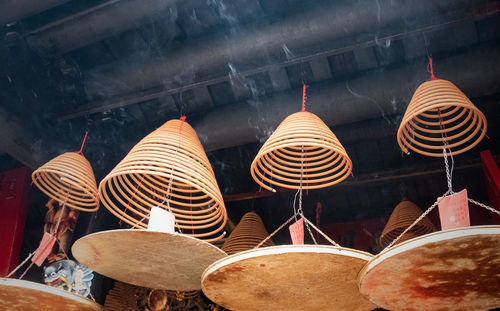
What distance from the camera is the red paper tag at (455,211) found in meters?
2.19

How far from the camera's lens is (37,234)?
776 cm

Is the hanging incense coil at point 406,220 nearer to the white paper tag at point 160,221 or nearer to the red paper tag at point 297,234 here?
the red paper tag at point 297,234

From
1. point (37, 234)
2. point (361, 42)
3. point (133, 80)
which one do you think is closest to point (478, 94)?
point (361, 42)

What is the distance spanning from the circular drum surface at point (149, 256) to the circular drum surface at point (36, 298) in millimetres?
273

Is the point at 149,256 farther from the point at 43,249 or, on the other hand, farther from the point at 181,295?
the point at 181,295

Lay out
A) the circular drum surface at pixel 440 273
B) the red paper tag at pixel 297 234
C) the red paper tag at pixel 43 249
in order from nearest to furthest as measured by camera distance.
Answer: the circular drum surface at pixel 440 273
the red paper tag at pixel 297 234
the red paper tag at pixel 43 249

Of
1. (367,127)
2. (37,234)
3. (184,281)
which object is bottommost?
(184,281)

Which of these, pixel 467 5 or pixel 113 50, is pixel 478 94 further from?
pixel 113 50

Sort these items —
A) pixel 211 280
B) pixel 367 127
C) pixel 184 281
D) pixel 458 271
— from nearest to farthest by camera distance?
pixel 458 271
pixel 211 280
pixel 184 281
pixel 367 127

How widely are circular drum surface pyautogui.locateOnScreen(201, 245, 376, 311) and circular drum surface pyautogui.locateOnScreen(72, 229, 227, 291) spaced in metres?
0.26

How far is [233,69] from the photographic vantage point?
414 cm

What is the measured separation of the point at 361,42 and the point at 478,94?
3.96 ft

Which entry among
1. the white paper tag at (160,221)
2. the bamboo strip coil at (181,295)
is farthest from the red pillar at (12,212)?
the white paper tag at (160,221)

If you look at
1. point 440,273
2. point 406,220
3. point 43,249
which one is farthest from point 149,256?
point 406,220
